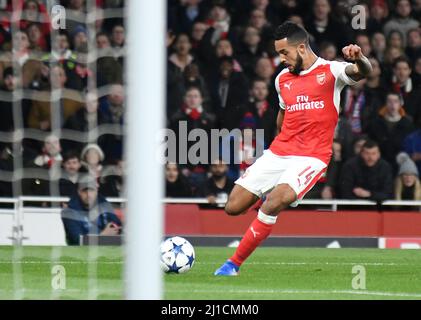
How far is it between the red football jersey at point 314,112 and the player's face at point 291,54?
0.31 ft

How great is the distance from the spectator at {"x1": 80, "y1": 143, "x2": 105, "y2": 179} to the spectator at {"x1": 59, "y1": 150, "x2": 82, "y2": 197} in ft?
0.46

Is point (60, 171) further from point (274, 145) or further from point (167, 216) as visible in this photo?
point (274, 145)

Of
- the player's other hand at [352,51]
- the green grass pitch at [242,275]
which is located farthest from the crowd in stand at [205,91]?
the player's other hand at [352,51]

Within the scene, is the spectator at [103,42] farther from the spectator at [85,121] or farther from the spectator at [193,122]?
the spectator at [193,122]

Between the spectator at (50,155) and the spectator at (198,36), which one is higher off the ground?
the spectator at (198,36)

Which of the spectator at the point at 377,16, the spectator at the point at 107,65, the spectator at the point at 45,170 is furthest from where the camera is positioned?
the spectator at the point at 377,16

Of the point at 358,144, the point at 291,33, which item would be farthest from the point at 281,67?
the point at 291,33

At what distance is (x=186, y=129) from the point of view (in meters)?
14.4

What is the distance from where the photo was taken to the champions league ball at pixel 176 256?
31.6 ft

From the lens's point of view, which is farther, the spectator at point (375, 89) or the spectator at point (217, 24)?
the spectator at point (217, 24)

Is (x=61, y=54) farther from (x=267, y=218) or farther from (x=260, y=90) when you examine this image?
(x=267, y=218)

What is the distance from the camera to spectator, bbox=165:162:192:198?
46.9 feet

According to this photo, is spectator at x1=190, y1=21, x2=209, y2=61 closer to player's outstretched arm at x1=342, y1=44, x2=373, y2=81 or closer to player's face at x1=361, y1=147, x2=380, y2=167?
player's face at x1=361, y1=147, x2=380, y2=167
